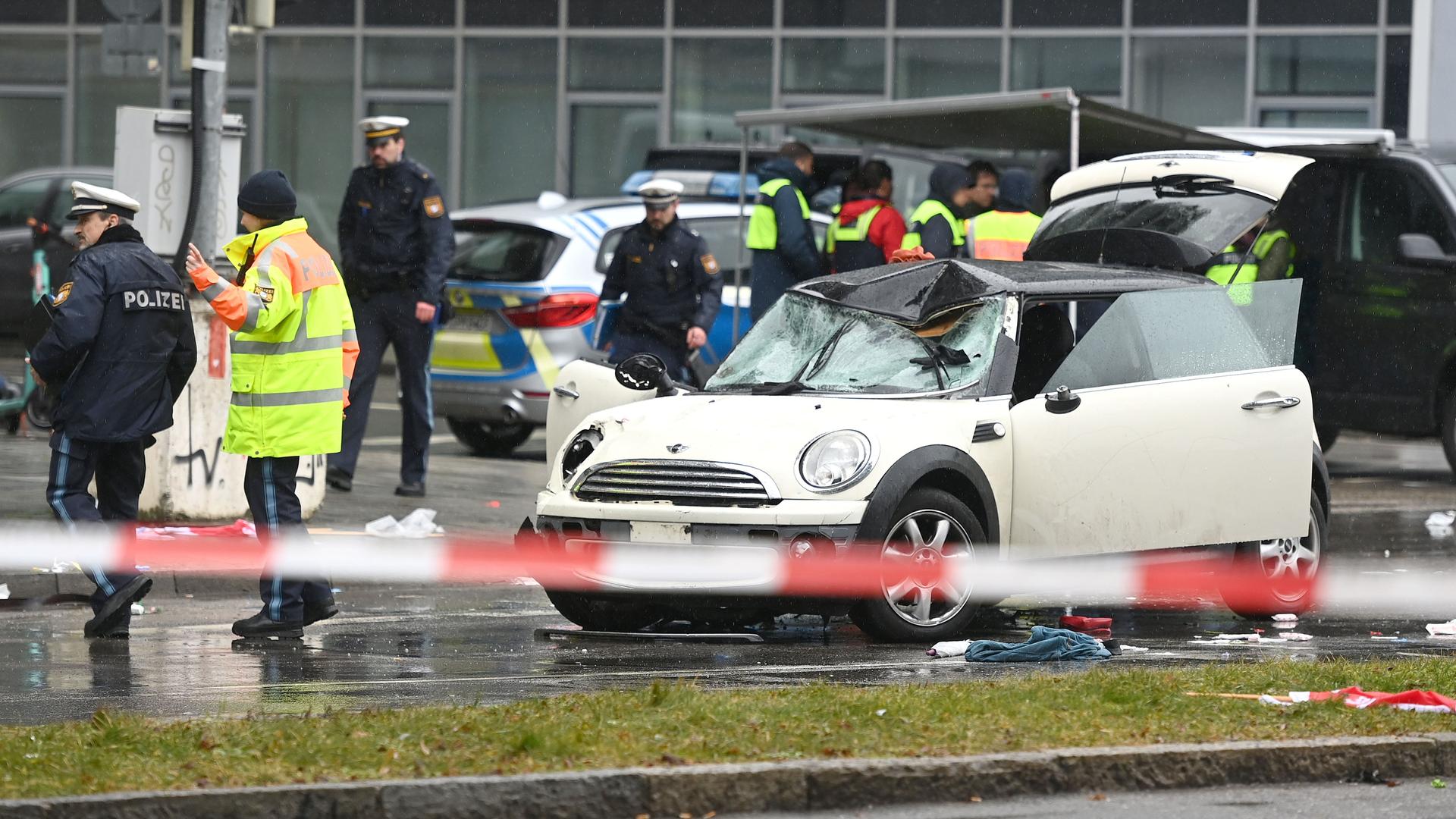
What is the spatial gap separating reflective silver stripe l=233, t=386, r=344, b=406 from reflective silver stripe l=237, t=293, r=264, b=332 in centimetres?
27

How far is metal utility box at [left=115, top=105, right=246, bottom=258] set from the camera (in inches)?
470

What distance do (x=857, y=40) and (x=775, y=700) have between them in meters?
20.2

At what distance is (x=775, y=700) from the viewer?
6.95m

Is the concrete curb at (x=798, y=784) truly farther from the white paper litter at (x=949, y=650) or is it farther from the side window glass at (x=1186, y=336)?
the side window glass at (x=1186, y=336)

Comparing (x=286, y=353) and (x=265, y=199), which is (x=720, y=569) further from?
(x=265, y=199)

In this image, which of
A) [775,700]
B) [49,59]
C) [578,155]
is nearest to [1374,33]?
[578,155]

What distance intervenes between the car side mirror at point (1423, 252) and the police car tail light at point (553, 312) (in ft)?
16.6

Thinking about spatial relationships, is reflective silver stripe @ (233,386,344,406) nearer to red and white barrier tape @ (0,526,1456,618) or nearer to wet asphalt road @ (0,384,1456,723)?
red and white barrier tape @ (0,526,1456,618)

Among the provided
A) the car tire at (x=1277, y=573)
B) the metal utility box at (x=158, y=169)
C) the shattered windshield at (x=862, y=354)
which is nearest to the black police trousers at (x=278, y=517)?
the shattered windshield at (x=862, y=354)

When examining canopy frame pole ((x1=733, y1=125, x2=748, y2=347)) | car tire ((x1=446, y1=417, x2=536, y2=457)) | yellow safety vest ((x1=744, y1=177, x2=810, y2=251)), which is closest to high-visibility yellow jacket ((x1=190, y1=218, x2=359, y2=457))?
yellow safety vest ((x1=744, y1=177, x2=810, y2=251))

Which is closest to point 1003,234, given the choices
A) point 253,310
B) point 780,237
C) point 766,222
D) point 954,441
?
point 780,237

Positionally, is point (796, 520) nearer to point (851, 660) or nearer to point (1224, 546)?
point (851, 660)

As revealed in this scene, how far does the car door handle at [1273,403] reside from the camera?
32.1 ft

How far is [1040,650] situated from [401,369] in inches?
234
